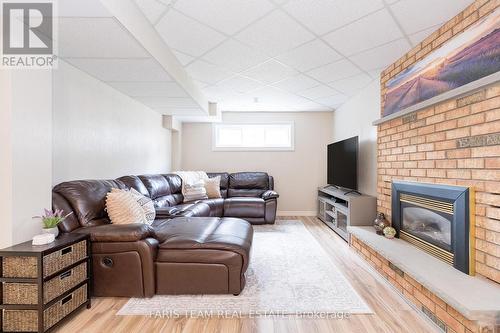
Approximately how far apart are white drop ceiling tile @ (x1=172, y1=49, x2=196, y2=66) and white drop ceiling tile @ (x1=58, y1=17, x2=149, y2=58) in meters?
0.60

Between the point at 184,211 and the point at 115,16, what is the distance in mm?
2351

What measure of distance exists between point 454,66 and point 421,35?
55cm

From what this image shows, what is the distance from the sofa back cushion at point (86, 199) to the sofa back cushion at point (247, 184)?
9.71ft

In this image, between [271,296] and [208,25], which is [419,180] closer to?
[271,296]

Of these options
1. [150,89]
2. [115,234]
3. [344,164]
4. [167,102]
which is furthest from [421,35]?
[167,102]

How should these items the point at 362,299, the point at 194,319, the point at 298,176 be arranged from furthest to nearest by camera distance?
1. the point at 298,176
2. the point at 362,299
3. the point at 194,319

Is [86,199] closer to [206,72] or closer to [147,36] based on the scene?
[147,36]

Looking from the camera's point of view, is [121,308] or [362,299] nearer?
[121,308]

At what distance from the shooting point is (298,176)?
5.75 metres

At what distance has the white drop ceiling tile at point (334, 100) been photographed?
4.45 meters

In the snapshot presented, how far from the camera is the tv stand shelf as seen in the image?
3.41 m

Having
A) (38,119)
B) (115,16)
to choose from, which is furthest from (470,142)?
(38,119)

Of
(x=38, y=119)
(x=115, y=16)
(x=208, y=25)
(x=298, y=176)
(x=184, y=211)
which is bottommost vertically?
(x=184, y=211)

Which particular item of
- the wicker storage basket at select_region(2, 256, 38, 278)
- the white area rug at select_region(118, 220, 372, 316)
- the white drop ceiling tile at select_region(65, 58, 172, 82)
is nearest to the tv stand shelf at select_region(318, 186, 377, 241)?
the white area rug at select_region(118, 220, 372, 316)
